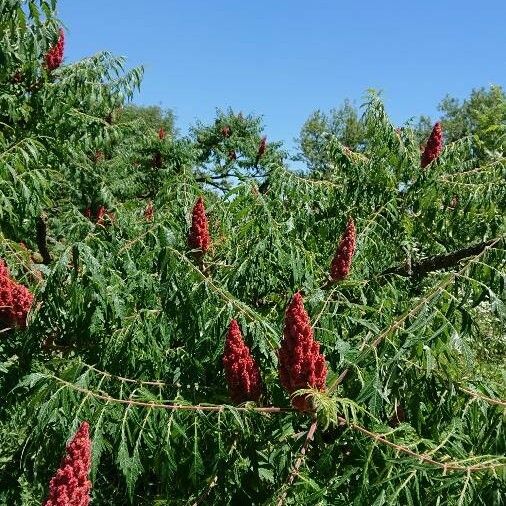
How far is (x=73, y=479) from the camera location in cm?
162

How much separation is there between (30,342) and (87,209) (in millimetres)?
7397

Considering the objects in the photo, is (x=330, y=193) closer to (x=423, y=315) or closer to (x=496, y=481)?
(x=423, y=315)

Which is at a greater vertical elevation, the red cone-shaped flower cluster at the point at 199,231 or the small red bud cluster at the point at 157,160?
the small red bud cluster at the point at 157,160

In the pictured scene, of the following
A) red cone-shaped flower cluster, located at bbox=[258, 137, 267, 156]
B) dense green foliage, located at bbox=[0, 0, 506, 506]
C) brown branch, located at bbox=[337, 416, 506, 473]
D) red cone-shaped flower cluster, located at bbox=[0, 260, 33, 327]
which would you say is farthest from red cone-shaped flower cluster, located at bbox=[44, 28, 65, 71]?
red cone-shaped flower cluster, located at bbox=[258, 137, 267, 156]

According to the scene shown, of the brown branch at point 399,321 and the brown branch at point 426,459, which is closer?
the brown branch at point 426,459

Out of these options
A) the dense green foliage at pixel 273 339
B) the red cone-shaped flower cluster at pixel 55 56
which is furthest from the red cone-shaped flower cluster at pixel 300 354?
the red cone-shaped flower cluster at pixel 55 56

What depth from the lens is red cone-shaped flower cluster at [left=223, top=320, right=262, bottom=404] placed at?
8.79ft

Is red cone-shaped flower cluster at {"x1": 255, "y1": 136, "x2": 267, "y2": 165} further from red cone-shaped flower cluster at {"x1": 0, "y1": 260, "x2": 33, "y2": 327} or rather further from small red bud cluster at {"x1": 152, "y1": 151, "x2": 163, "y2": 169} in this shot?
red cone-shaped flower cluster at {"x1": 0, "y1": 260, "x2": 33, "y2": 327}

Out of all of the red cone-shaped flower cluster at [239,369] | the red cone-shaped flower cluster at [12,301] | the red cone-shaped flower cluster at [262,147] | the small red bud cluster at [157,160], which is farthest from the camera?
the red cone-shaped flower cluster at [262,147]

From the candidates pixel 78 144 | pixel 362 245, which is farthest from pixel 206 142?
pixel 362 245

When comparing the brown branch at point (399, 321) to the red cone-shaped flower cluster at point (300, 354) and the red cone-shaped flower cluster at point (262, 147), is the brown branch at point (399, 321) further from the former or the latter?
the red cone-shaped flower cluster at point (262, 147)

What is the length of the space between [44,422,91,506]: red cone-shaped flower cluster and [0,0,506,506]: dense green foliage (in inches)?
36.7

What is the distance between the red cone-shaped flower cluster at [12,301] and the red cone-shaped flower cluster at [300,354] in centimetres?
175

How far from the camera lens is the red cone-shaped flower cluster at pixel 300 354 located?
2504 millimetres
